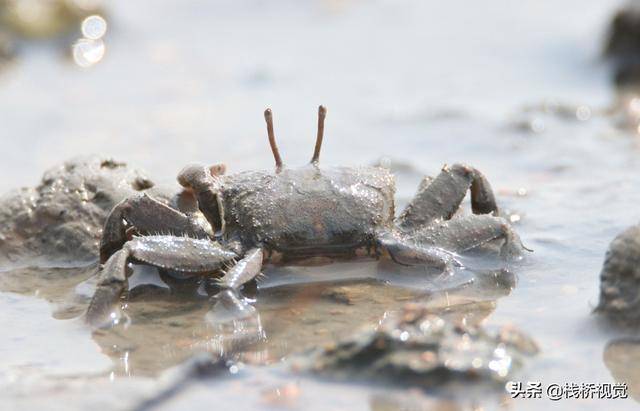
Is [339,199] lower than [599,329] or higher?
higher

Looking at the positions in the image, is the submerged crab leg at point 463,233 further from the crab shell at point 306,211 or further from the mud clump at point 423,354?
the mud clump at point 423,354

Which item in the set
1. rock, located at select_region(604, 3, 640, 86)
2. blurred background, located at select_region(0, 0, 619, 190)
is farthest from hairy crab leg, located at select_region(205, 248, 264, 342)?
rock, located at select_region(604, 3, 640, 86)

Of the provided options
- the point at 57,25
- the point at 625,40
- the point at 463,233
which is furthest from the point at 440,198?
the point at 57,25

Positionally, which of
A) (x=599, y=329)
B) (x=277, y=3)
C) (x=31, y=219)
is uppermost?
(x=277, y=3)

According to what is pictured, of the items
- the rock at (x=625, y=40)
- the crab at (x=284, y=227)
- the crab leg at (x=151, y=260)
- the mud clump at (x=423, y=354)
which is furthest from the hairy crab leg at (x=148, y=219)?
the rock at (x=625, y=40)

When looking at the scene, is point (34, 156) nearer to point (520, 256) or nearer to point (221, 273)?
point (221, 273)

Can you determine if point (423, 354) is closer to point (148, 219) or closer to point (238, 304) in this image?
point (238, 304)

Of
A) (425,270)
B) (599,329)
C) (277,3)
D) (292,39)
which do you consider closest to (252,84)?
(292,39)

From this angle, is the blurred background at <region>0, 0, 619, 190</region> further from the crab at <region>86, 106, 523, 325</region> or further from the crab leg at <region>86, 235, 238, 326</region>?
the crab leg at <region>86, 235, 238, 326</region>
